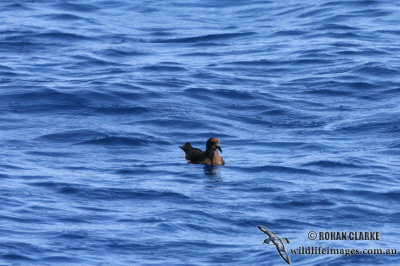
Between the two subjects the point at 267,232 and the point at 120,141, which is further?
the point at 120,141

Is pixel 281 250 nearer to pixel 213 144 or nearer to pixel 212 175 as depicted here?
pixel 212 175

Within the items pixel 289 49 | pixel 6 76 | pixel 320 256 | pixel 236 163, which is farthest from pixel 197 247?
pixel 289 49

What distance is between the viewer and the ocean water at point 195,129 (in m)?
11.5

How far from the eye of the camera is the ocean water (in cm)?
1153

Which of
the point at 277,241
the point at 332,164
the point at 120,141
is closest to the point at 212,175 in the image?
the point at 332,164

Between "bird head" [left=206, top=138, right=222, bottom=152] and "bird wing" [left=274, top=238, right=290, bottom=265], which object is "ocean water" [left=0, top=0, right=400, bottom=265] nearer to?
"bird wing" [left=274, top=238, right=290, bottom=265]

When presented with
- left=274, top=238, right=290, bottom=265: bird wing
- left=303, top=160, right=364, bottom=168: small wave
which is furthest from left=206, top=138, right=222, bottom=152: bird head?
left=274, top=238, right=290, bottom=265: bird wing

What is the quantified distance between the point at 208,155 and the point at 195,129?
2.52m

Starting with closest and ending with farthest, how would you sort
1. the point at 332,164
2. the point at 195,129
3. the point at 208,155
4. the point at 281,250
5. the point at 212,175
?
the point at 281,250 → the point at 212,175 → the point at 332,164 → the point at 208,155 → the point at 195,129

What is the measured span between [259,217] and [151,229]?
1.53m

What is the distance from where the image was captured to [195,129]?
58.4ft

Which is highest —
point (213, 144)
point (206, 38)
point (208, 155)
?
point (206, 38)

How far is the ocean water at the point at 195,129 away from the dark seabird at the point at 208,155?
7.5 inches

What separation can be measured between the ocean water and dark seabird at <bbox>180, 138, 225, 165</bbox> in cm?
19
